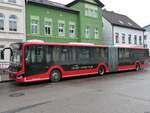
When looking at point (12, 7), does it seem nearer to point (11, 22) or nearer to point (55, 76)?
point (11, 22)

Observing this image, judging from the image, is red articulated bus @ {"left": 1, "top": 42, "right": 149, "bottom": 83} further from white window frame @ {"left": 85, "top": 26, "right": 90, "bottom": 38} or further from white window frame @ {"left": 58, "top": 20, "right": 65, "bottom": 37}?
white window frame @ {"left": 85, "top": 26, "right": 90, "bottom": 38}

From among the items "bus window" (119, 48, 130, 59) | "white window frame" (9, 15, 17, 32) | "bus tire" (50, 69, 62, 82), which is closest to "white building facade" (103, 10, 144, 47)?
"bus window" (119, 48, 130, 59)

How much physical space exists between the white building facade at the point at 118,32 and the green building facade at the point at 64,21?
356 centimetres

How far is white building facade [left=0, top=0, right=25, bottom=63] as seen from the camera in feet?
74.1

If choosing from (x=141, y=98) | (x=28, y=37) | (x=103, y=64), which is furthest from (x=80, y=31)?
(x=141, y=98)

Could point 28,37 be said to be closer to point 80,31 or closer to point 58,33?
point 58,33

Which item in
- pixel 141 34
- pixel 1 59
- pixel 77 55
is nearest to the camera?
pixel 77 55

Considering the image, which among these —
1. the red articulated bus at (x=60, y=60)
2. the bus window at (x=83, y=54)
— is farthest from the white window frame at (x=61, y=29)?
the bus window at (x=83, y=54)

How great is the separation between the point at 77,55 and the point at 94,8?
18.6 m

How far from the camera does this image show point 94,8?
3331 centimetres

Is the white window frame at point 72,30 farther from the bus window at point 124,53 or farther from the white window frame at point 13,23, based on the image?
the bus window at point 124,53

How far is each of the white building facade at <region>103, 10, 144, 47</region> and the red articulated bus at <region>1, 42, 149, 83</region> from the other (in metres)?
15.5

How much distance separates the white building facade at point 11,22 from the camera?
22594 mm

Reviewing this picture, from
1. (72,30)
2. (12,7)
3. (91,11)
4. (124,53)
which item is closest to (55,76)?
(124,53)
